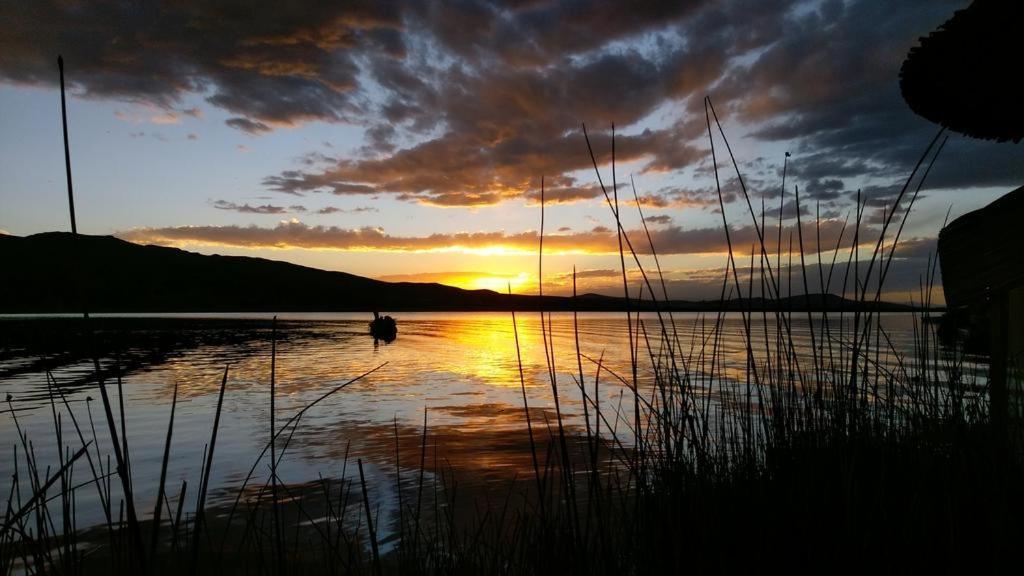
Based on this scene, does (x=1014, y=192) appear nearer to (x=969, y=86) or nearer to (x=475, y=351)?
(x=969, y=86)

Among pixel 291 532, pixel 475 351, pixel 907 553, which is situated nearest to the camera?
pixel 907 553

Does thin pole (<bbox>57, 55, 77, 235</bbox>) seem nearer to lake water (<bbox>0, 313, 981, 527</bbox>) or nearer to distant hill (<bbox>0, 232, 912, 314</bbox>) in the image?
lake water (<bbox>0, 313, 981, 527</bbox>)

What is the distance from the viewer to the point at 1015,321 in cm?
171

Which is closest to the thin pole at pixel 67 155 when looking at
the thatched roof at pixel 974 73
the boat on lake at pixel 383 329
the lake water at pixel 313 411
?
the lake water at pixel 313 411

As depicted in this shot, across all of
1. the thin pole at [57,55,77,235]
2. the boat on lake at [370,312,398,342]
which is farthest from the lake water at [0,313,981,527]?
the boat on lake at [370,312,398,342]

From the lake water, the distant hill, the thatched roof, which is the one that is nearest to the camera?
the thatched roof

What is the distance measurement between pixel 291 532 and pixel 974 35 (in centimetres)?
434

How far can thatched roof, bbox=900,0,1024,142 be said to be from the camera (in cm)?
123

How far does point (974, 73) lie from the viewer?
136 centimetres

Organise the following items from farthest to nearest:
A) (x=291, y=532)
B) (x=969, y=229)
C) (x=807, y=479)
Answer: (x=291, y=532) < (x=807, y=479) < (x=969, y=229)

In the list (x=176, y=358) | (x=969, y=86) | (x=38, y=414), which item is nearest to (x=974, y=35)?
(x=969, y=86)

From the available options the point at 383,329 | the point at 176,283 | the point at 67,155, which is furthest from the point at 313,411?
the point at 176,283

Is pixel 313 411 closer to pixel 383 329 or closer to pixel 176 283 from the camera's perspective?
pixel 383 329

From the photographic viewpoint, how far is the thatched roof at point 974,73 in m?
1.23
